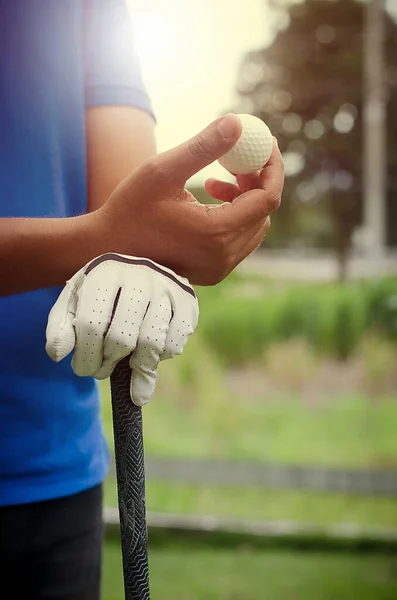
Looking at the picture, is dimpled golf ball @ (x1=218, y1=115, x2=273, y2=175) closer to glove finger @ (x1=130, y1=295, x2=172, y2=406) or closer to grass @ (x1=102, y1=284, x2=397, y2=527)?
glove finger @ (x1=130, y1=295, x2=172, y2=406)

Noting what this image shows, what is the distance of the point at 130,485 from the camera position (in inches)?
22.3

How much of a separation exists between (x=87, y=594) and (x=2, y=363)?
11.5 inches

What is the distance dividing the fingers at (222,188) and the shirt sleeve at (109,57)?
5.7 inches

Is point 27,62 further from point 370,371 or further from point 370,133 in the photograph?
point 370,371

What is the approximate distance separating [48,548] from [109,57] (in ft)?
1.68

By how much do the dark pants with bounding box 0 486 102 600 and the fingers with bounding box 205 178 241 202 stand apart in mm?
378

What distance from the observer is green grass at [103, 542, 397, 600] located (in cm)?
191

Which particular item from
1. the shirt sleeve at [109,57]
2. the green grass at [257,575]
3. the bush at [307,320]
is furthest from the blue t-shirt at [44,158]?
the bush at [307,320]

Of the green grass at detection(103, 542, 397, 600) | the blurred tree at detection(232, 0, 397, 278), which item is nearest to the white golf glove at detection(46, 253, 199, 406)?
the blurred tree at detection(232, 0, 397, 278)

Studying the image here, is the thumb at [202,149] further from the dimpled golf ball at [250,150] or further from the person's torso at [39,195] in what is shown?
the person's torso at [39,195]

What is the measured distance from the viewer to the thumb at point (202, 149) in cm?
47

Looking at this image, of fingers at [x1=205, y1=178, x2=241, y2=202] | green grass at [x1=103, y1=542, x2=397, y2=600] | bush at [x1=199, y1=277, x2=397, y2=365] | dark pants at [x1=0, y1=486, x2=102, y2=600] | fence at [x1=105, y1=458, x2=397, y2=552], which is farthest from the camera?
bush at [x1=199, y1=277, x2=397, y2=365]

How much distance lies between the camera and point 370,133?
7.01ft

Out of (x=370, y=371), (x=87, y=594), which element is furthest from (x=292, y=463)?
(x=87, y=594)
